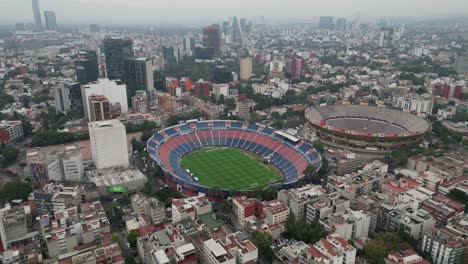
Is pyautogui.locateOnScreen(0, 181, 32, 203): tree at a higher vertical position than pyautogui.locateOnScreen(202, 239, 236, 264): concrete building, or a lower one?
lower

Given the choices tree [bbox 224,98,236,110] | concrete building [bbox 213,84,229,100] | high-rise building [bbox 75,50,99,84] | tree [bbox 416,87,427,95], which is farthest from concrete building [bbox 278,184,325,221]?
tree [bbox 416,87,427,95]

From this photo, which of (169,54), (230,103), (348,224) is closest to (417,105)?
(230,103)

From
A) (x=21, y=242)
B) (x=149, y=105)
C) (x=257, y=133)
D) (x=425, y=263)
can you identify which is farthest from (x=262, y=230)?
(x=149, y=105)

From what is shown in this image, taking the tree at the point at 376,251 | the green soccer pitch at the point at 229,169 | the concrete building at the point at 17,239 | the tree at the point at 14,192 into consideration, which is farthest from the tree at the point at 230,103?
the tree at the point at 376,251

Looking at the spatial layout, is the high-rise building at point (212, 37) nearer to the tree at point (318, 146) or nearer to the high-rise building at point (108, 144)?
the tree at point (318, 146)

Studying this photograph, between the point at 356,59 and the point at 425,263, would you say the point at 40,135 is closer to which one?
the point at 425,263

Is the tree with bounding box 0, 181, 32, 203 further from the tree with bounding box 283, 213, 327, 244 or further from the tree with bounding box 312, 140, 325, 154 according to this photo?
the tree with bounding box 312, 140, 325, 154
